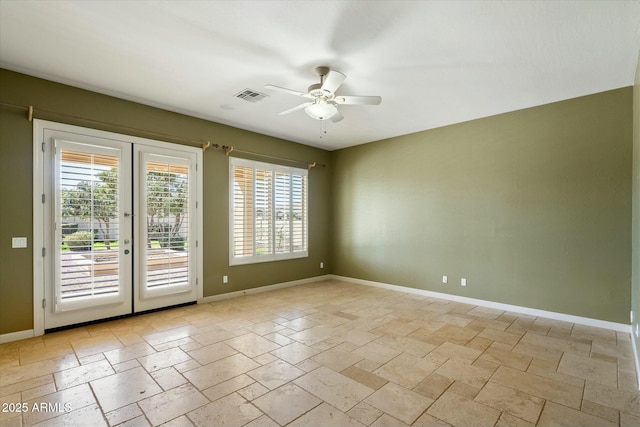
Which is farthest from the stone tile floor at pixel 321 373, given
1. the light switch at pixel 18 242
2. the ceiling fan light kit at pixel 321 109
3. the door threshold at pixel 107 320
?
the ceiling fan light kit at pixel 321 109

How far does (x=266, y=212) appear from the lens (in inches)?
232

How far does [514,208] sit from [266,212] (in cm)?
415

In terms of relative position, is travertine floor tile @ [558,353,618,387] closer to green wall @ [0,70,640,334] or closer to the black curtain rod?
green wall @ [0,70,640,334]

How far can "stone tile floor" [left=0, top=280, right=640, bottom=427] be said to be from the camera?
86.4 inches

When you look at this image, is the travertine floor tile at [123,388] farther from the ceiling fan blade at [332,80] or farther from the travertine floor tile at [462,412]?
the ceiling fan blade at [332,80]

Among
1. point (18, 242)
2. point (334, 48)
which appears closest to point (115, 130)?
point (18, 242)

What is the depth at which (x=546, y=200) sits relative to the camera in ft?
14.3

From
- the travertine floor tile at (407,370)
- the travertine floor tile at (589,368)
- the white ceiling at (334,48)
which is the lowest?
the travertine floor tile at (589,368)

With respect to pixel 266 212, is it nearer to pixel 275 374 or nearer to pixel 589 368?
pixel 275 374

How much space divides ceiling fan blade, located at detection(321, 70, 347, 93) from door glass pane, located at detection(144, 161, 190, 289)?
9.13 feet

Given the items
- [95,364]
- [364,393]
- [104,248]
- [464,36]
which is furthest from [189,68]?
[364,393]

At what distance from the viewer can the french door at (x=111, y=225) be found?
3.66 metres

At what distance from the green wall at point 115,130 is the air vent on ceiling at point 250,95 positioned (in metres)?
1.26

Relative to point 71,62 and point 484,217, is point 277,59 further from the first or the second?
point 484,217
